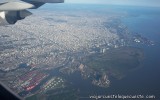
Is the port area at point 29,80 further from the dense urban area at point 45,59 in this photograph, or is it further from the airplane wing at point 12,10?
the airplane wing at point 12,10

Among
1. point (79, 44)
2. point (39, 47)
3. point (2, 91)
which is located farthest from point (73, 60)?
point (2, 91)

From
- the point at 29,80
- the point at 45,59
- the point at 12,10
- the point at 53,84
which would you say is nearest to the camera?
the point at 12,10

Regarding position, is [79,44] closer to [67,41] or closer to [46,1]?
[67,41]

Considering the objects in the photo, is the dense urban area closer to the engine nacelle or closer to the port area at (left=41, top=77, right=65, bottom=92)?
the port area at (left=41, top=77, right=65, bottom=92)

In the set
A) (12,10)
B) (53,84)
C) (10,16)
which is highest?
(12,10)

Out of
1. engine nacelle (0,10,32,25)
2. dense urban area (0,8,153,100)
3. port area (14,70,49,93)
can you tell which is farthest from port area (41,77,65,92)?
engine nacelle (0,10,32,25)

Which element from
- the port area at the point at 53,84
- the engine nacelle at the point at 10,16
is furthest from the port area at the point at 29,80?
the engine nacelle at the point at 10,16

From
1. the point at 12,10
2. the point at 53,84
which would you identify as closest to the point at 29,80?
the point at 53,84

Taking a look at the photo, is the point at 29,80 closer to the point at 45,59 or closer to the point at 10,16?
→ the point at 45,59
